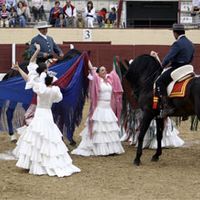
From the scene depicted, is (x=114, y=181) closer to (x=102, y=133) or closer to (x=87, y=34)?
(x=102, y=133)

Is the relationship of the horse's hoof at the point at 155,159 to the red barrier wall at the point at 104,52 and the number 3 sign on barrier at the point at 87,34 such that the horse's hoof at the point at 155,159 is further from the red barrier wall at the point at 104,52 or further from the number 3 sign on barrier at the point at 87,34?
the number 3 sign on barrier at the point at 87,34

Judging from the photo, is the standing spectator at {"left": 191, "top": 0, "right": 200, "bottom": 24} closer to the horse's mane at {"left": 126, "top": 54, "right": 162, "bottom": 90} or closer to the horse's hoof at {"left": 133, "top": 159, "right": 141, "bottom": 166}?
the horse's mane at {"left": 126, "top": 54, "right": 162, "bottom": 90}

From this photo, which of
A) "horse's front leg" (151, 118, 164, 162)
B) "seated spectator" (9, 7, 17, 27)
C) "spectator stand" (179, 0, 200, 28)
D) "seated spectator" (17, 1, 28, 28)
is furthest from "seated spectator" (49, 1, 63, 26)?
"horse's front leg" (151, 118, 164, 162)

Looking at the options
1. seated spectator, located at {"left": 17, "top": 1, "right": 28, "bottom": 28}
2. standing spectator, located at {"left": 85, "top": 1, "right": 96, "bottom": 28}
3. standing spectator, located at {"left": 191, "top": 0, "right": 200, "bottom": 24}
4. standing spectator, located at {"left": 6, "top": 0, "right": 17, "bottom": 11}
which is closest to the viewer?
seated spectator, located at {"left": 17, "top": 1, "right": 28, "bottom": 28}

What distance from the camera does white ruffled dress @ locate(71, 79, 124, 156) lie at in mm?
8078

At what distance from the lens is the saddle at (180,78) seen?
7.20m

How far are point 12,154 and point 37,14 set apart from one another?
14968mm

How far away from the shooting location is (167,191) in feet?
19.4

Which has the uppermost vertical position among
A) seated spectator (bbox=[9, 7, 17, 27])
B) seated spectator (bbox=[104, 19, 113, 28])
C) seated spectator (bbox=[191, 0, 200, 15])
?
seated spectator (bbox=[191, 0, 200, 15])

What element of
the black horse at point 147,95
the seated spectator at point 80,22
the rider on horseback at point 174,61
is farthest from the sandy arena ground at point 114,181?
the seated spectator at point 80,22

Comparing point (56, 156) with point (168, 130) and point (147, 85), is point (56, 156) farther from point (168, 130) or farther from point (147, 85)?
point (168, 130)

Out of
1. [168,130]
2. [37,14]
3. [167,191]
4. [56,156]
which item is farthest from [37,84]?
[37,14]

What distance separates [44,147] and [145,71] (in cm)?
195

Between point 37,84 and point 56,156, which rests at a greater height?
point 37,84
